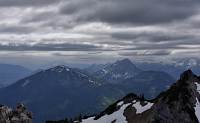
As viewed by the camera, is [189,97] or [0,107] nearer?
[0,107]

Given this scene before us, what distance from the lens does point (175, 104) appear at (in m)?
188

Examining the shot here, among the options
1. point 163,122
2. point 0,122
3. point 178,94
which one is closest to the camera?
point 0,122

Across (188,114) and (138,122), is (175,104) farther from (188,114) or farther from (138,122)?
(138,122)

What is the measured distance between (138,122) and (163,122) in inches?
834

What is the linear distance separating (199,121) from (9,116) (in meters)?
91.2

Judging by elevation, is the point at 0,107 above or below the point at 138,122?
above

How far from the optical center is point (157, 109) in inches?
7215

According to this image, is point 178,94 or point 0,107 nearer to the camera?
point 0,107

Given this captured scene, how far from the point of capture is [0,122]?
170 m

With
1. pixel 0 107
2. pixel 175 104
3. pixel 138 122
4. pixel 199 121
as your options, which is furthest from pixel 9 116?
pixel 199 121

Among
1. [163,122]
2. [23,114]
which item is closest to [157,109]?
[163,122]

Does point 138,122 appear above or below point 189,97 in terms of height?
below

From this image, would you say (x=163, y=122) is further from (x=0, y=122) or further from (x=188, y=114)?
(x=0, y=122)

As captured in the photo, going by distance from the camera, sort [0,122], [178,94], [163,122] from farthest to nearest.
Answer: [178,94] → [163,122] → [0,122]
